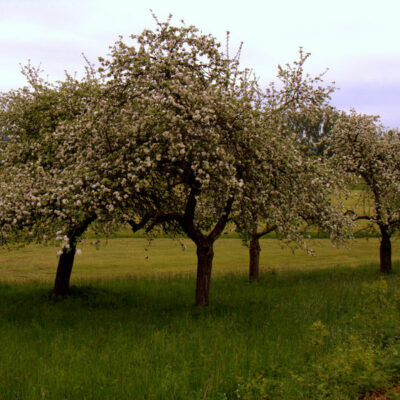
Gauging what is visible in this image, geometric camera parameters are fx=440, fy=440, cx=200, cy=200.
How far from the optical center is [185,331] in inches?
525

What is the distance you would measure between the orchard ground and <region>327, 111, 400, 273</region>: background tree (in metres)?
4.10

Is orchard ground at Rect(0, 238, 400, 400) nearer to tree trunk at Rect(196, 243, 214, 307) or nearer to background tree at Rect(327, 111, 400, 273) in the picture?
tree trunk at Rect(196, 243, 214, 307)

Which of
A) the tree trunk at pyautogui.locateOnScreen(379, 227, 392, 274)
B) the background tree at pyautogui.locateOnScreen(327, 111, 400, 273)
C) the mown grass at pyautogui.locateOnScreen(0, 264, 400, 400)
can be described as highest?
the background tree at pyautogui.locateOnScreen(327, 111, 400, 273)

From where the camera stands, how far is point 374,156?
28.5 meters

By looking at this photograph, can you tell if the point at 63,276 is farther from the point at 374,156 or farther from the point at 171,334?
the point at 374,156

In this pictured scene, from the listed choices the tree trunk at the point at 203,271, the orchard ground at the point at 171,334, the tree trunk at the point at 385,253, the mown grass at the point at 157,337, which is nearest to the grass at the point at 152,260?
the orchard ground at the point at 171,334

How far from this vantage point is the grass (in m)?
Result: 28.8

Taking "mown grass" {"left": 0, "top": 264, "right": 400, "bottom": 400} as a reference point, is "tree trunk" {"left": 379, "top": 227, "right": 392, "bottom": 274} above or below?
above

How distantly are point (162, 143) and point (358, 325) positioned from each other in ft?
27.6

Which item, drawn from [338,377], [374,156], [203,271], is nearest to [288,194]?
[203,271]

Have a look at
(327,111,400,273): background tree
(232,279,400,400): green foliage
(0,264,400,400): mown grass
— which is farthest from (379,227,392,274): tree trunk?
(232,279,400,400): green foliage

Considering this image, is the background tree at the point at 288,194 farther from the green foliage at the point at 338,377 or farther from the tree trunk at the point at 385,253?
the tree trunk at the point at 385,253

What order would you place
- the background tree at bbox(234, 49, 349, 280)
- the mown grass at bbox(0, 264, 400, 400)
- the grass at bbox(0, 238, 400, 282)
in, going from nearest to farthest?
the mown grass at bbox(0, 264, 400, 400)
the background tree at bbox(234, 49, 349, 280)
the grass at bbox(0, 238, 400, 282)

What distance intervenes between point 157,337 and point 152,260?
21536 mm
